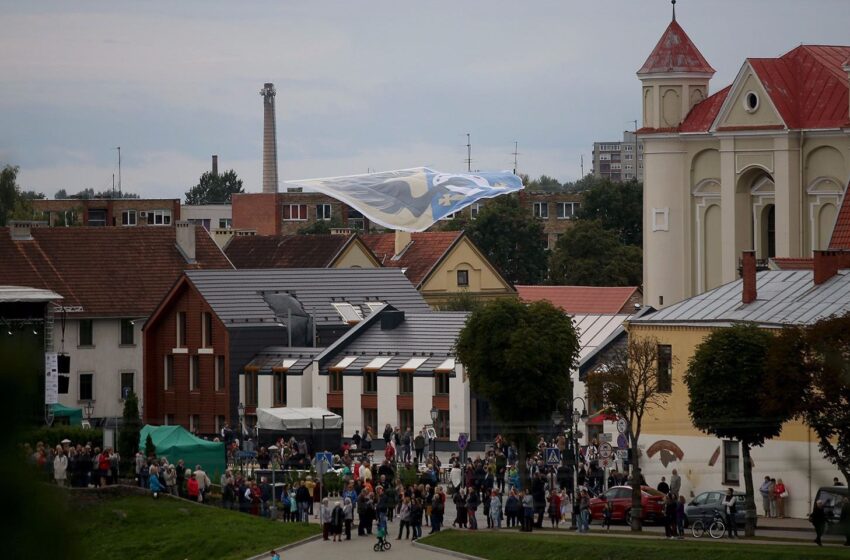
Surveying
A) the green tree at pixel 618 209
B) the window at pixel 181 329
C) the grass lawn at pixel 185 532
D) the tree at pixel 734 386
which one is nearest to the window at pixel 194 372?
the window at pixel 181 329

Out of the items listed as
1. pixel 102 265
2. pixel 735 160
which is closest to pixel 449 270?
pixel 735 160

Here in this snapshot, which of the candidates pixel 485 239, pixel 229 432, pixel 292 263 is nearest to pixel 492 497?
pixel 229 432

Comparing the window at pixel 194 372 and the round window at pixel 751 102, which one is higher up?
the round window at pixel 751 102

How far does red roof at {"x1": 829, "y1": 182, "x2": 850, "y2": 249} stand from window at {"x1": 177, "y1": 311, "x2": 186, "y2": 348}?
2494 centimetres

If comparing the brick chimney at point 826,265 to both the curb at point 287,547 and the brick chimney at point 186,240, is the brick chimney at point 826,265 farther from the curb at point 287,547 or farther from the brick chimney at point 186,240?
the brick chimney at point 186,240

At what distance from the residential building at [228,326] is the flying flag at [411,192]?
1907cm

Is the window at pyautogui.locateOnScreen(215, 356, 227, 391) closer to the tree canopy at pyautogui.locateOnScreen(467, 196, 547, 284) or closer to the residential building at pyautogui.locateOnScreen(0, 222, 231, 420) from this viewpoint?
the residential building at pyautogui.locateOnScreen(0, 222, 231, 420)

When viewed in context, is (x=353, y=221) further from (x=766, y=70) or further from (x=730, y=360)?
(x=730, y=360)

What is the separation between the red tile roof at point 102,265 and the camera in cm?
7362

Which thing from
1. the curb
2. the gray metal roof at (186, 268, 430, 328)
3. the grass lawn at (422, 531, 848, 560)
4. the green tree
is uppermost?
the green tree

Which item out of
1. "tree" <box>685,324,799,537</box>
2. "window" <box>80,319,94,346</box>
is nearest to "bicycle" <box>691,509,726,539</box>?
"tree" <box>685,324,799,537</box>

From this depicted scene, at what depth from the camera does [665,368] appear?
143ft

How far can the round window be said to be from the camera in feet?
257

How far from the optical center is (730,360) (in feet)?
122
